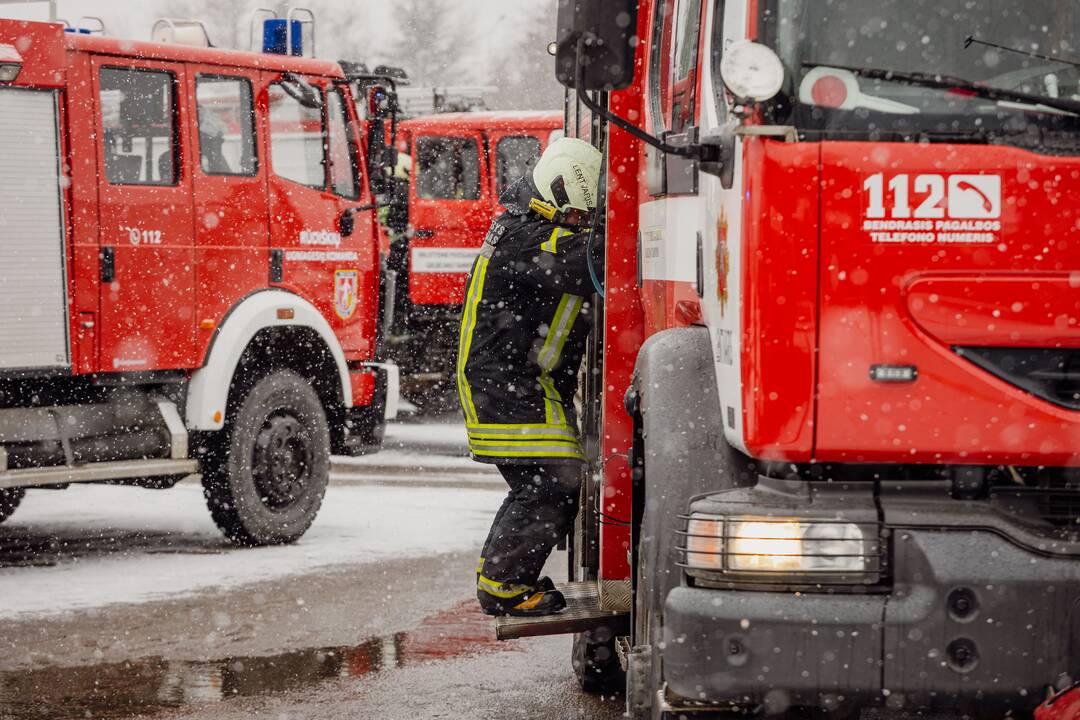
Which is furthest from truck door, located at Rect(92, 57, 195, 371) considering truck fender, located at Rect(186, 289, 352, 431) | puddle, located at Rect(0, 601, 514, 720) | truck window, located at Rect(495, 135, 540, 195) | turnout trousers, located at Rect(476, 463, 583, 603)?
truck window, located at Rect(495, 135, 540, 195)

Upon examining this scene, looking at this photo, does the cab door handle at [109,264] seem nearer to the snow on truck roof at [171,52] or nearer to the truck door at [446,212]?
the snow on truck roof at [171,52]

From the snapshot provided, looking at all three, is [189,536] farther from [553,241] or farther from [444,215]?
[444,215]

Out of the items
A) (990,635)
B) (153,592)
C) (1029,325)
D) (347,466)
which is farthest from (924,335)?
(347,466)

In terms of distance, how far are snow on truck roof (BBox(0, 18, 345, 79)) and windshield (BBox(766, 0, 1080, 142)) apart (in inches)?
227

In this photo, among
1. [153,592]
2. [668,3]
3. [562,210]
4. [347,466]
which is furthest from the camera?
[347,466]

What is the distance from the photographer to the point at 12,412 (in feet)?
29.2

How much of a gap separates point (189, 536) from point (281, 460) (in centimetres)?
91

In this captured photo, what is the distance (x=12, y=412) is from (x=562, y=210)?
430 cm

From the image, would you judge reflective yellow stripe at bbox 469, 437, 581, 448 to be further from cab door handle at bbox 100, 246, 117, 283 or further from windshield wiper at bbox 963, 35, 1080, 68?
cab door handle at bbox 100, 246, 117, 283

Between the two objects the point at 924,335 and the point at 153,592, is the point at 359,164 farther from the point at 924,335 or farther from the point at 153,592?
the point at 924,335

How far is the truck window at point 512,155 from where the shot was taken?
60.2ft

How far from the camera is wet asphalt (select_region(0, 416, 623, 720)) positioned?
6.30m

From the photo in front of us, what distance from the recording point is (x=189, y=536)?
10.6 m

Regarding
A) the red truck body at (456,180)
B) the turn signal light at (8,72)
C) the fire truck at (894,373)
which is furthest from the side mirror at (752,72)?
the red truck body at (456,180)
